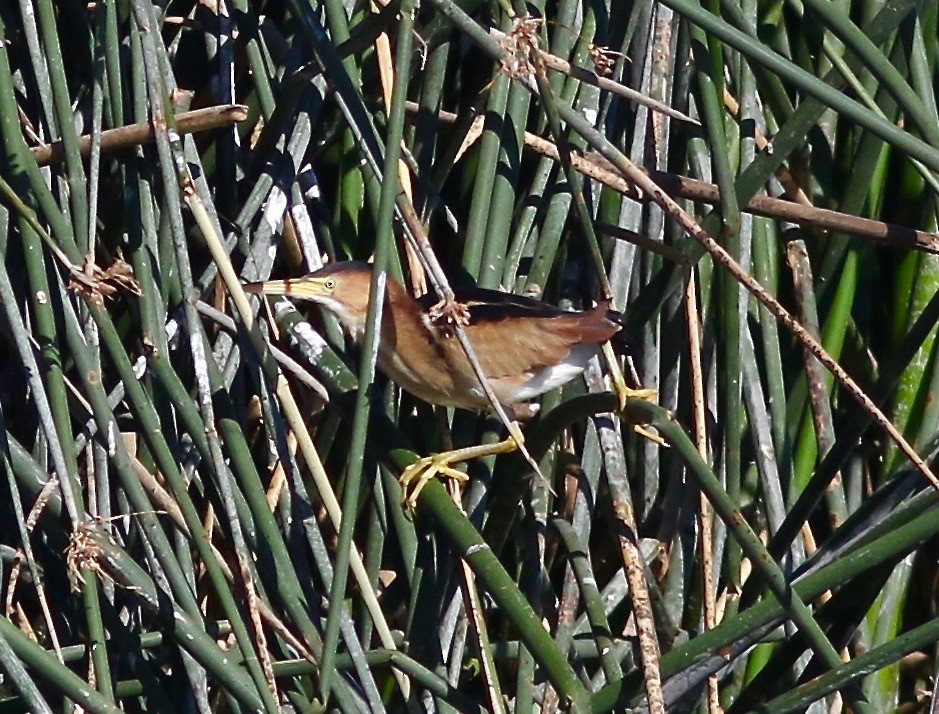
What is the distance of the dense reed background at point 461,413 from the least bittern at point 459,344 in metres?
0.05

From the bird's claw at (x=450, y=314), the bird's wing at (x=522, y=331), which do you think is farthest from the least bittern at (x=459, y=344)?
the bird's claw at (x=450, y=314)

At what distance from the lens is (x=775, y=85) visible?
Answer: 71.6 inches

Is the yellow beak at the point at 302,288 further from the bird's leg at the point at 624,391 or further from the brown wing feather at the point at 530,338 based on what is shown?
the bird's leg at the point at 624,391

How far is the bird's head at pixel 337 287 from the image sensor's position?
1626mm

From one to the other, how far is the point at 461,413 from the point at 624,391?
41cm

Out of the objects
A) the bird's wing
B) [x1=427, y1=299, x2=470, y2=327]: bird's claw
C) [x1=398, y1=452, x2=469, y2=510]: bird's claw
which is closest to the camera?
[x1=427, y1=299, x2=470, y2=327]: bird's claw

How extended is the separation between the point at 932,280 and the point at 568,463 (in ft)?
2.00

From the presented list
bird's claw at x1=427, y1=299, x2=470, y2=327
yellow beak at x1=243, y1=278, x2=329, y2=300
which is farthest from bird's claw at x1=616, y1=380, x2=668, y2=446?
yellow beak at x1=243, y1=278, x2=329, y2=300

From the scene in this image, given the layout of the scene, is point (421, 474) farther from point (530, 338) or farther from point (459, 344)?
point (530, 338)

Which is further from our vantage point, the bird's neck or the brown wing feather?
the bird's neck

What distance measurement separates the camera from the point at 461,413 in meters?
1.84

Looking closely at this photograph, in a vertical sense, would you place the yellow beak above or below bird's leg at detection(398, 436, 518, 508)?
above

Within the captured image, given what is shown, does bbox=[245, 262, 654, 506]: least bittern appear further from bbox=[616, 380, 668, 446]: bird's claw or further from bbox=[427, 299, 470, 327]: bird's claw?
bbox=[427, 299, 470, 327]: bird's claw

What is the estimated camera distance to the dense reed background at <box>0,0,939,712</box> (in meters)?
1.30
